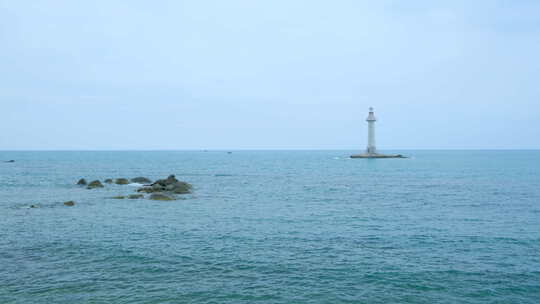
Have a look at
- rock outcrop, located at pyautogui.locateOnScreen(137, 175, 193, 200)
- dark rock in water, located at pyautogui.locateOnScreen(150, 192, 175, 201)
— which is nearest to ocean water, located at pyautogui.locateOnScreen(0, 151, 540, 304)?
dark rock in water, located at pyautogui.locateOnScreen(150, 192, 175, 201)

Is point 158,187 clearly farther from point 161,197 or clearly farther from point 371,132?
point 371,132

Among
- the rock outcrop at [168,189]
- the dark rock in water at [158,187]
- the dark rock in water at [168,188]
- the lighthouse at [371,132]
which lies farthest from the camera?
the lighthouse at [371,132]

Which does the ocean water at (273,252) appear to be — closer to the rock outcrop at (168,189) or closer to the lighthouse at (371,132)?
the rock outcrop at (168,189)

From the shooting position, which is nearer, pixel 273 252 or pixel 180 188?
pixel 273 252

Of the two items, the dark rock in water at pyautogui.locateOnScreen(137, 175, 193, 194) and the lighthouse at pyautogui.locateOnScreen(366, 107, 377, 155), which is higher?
the lighthouse at pyautogui.locateOnScreen(366, 107, 377, 155)

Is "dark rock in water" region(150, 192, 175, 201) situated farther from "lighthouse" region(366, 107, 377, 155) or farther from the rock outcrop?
"lighthouse" region(366, 107, 377, 155)

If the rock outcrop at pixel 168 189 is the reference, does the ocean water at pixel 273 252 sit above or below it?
below

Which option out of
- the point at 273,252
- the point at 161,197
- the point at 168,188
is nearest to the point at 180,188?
the point at 168,188

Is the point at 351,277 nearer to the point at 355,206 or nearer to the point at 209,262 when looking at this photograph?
the point at 209,262

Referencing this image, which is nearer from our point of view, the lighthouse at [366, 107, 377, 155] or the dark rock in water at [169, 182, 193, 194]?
the dark rock in water at [169, 182, 193, 194]

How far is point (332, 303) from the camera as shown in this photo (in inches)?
658

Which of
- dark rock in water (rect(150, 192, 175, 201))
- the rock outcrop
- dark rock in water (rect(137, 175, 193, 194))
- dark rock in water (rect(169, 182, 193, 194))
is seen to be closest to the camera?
dark rock in water (rect(150, 192, 175, 201))

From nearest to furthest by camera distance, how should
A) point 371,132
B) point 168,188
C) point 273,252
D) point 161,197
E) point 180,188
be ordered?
point 273,252 < point 161,197 < point 180,188 < point 168,188 < point 371,132

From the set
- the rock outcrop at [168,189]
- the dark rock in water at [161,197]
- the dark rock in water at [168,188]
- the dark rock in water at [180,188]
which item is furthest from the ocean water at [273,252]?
the dark rock in water at [168,188]
